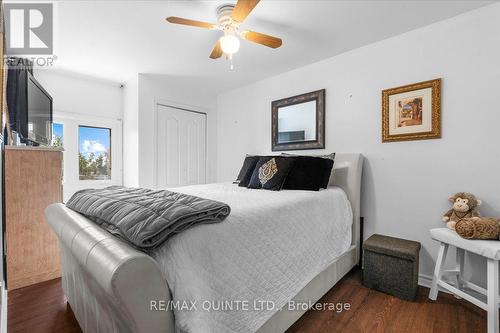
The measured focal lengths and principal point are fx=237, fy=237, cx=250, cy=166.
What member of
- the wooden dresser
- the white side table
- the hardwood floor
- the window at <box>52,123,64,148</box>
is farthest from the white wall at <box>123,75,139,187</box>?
the white side table

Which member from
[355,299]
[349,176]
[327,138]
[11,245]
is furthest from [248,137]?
[11,245]

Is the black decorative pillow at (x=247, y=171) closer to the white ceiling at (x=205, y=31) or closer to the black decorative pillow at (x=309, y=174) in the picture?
the black decorative pillow at (x=309, y=174)

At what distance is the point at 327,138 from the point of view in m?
2.72

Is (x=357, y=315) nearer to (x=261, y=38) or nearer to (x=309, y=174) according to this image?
(x=309, y=174)

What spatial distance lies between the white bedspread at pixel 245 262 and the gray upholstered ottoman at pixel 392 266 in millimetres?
492

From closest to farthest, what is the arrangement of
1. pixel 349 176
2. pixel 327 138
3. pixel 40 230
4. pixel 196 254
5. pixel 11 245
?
pixel 196 254
pixel 11 245
pixel 40 230
pixel 349 176
pixel 327 138

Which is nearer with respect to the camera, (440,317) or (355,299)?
(440,317)

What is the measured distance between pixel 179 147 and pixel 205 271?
304 centimetres

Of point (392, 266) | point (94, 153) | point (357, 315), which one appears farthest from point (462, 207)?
point (94, 153)

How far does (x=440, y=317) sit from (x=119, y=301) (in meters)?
2.03

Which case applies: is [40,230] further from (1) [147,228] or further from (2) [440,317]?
(2) [440,317]

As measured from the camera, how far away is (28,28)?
206 centimetres

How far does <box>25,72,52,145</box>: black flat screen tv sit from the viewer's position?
222 centimetres

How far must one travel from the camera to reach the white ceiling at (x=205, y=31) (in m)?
1.81
